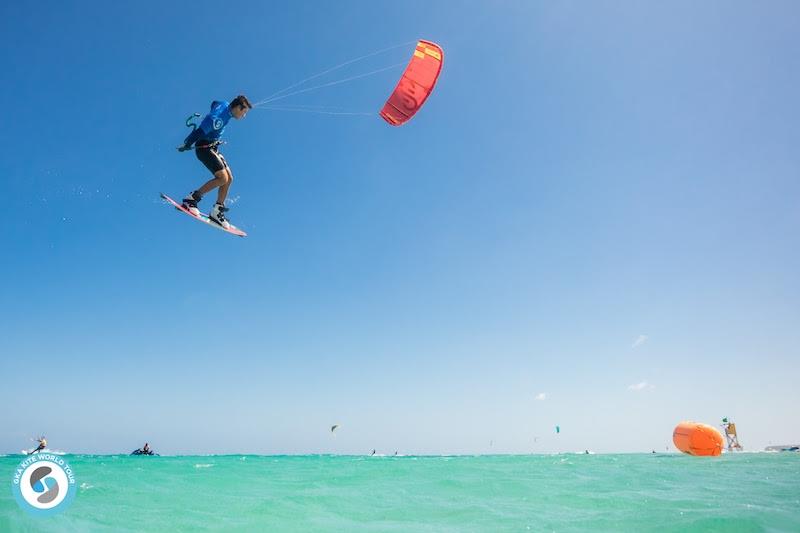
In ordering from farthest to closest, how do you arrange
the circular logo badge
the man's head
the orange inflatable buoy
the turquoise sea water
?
the orange inflatable buoy < the man's head < the turquoise sea water < the circular logo badge

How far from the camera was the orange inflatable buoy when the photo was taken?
25.5 m

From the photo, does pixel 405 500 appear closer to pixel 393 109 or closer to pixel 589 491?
pixel 589 491

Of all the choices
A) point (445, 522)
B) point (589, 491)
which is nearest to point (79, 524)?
point (445, 522)

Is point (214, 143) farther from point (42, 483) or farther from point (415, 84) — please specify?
point (42, 483)

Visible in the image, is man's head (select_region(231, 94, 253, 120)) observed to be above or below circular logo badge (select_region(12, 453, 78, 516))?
above

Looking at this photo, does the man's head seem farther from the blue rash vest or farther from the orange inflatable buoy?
the orange inflatable buoy

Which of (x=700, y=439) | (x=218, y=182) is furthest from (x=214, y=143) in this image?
(x=700, y=439)

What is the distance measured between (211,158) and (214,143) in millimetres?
296

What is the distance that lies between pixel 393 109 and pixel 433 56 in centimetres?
151

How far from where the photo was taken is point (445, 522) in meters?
7.57

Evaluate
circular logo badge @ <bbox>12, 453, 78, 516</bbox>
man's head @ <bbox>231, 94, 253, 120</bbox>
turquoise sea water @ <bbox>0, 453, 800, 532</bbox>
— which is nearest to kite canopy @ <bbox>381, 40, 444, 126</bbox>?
man's head @ <bbox>231, 94, 253, 120</bbox>

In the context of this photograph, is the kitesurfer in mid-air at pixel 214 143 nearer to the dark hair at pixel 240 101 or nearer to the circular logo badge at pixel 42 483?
the dark hair at pixel 240 101

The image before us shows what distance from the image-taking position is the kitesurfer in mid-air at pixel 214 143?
25.9 ft

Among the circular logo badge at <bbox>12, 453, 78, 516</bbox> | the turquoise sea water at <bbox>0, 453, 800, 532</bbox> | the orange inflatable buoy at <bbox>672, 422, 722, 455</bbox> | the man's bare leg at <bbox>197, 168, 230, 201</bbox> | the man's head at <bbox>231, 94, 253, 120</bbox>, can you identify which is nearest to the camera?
the circular logo badge at <bbox>12, 453, 78, 516</bbox>
